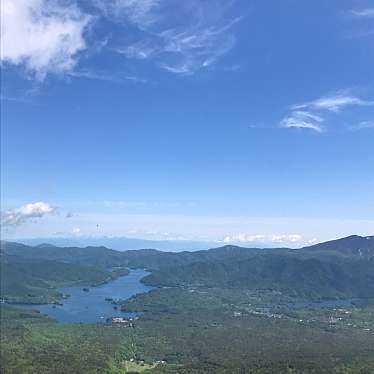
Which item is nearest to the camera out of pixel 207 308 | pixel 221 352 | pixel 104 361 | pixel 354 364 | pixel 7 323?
pixel 354 364

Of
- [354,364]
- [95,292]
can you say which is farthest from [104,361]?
[95,292]

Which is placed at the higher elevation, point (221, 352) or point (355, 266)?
point (355, 266)

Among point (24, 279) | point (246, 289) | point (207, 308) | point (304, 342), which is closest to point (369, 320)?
point (304, 342)

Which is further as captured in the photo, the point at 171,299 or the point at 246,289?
the point at 246,289

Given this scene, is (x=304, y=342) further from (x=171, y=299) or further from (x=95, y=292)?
(x=95, y=292)

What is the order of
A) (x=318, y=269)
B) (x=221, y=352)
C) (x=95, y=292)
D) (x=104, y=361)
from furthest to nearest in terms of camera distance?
1. (x=318, y=269)
2. (x=95, y=292)
3. (x=221, y=352)
4. (x=104, y=361)

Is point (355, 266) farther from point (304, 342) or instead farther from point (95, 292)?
point (304, 342)
